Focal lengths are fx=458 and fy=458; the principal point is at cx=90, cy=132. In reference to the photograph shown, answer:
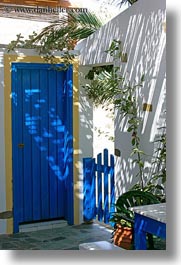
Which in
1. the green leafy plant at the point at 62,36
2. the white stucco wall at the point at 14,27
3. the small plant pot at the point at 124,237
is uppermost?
the white stucco wall at the point at 14,27

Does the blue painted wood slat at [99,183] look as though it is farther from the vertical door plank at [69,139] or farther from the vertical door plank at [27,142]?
the vertical door plank at [27,142]

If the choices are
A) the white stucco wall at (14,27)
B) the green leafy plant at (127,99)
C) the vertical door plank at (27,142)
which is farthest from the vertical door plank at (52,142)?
the white stucco wall at (14,27)

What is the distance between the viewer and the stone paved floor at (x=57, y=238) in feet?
19.1

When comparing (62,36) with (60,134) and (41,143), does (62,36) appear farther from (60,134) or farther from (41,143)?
(41,143)

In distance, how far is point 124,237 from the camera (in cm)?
467

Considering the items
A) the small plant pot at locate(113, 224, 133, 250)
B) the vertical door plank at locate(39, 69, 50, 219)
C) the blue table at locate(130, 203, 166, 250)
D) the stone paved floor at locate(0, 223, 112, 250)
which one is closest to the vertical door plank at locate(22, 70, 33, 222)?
the vertical door plank at locate(39, 69, 50, 219)

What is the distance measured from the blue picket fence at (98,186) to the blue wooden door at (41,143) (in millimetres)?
240

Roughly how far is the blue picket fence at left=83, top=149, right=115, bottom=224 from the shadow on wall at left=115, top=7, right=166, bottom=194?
2.24 ft

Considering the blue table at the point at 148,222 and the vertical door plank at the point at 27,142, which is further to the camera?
the vertical door plank at the point at 27,142

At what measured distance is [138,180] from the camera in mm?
5480

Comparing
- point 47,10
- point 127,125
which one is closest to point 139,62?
point 127,125

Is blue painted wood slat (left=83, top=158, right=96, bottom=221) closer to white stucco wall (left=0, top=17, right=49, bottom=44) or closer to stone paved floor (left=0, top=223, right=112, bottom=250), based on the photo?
stone paved floor (left=0, top=223, right=112, bottom=250)

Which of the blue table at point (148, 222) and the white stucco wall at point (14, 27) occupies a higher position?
the white stucco wall at point (14, 27)

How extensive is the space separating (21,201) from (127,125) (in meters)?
2.03
